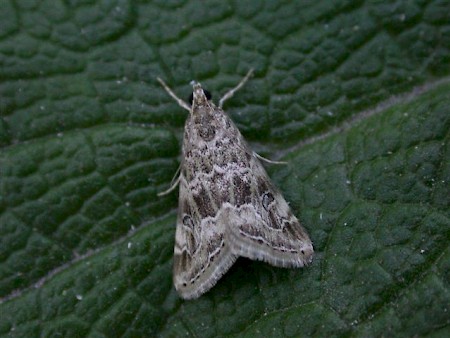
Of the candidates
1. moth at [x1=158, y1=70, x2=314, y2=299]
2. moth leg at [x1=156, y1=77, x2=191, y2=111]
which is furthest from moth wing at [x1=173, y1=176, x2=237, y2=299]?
moth leg at [x1=156, y1=77, x2=191, y2=111]

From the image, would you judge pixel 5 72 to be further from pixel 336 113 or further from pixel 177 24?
pixel 336 113

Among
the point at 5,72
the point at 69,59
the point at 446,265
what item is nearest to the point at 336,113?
the point at 446,265

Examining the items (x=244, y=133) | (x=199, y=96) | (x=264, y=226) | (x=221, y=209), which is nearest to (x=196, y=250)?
(x=221, y=209)

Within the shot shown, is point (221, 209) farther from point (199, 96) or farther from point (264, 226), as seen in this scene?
point (199, 96)

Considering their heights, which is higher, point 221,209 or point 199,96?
point 199,96

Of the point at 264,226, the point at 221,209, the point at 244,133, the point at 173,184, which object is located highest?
the point at 244,133

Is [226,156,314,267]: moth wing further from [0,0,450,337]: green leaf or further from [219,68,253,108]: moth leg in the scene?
[219,68,253,108]: moth leg

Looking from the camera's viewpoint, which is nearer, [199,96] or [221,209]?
[221,209]
